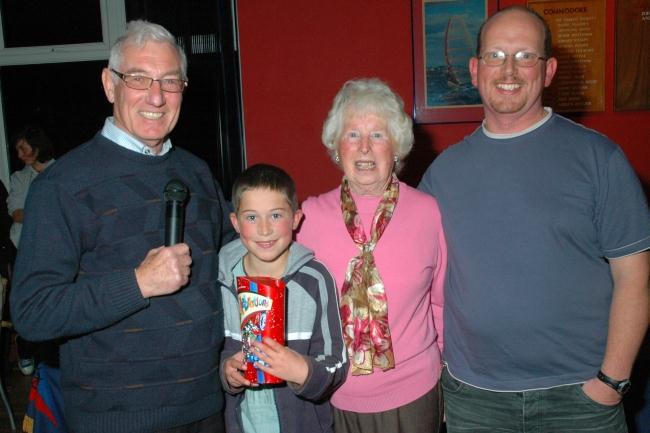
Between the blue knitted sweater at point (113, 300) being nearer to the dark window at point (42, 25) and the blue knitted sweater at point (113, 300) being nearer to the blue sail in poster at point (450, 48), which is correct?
the blue sail in poster at point (450, 48)

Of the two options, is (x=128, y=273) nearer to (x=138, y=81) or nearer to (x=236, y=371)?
(x=236, y=371)

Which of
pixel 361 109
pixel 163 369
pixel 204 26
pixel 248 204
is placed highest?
pixel 204 26

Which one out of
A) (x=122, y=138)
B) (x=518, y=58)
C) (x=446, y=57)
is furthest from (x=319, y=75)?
(x=122, y=138)

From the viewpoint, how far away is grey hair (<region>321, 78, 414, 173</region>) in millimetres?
1842

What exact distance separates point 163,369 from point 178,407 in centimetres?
12

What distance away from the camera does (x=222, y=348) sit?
161cm

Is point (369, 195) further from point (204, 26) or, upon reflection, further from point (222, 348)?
point (204, 26)

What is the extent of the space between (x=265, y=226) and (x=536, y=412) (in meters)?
0.98

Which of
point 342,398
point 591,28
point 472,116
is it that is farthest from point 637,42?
point 342,398

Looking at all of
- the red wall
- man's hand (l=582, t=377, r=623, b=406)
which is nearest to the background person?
the red wall

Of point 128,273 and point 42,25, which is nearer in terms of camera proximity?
point 128,273

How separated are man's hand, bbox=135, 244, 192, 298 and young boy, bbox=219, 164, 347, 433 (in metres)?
0.25

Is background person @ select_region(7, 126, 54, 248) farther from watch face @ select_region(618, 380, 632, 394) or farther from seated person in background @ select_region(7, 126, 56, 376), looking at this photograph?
watch face @ select_region(618, 380, 632, 394)

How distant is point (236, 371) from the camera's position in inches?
57.1
